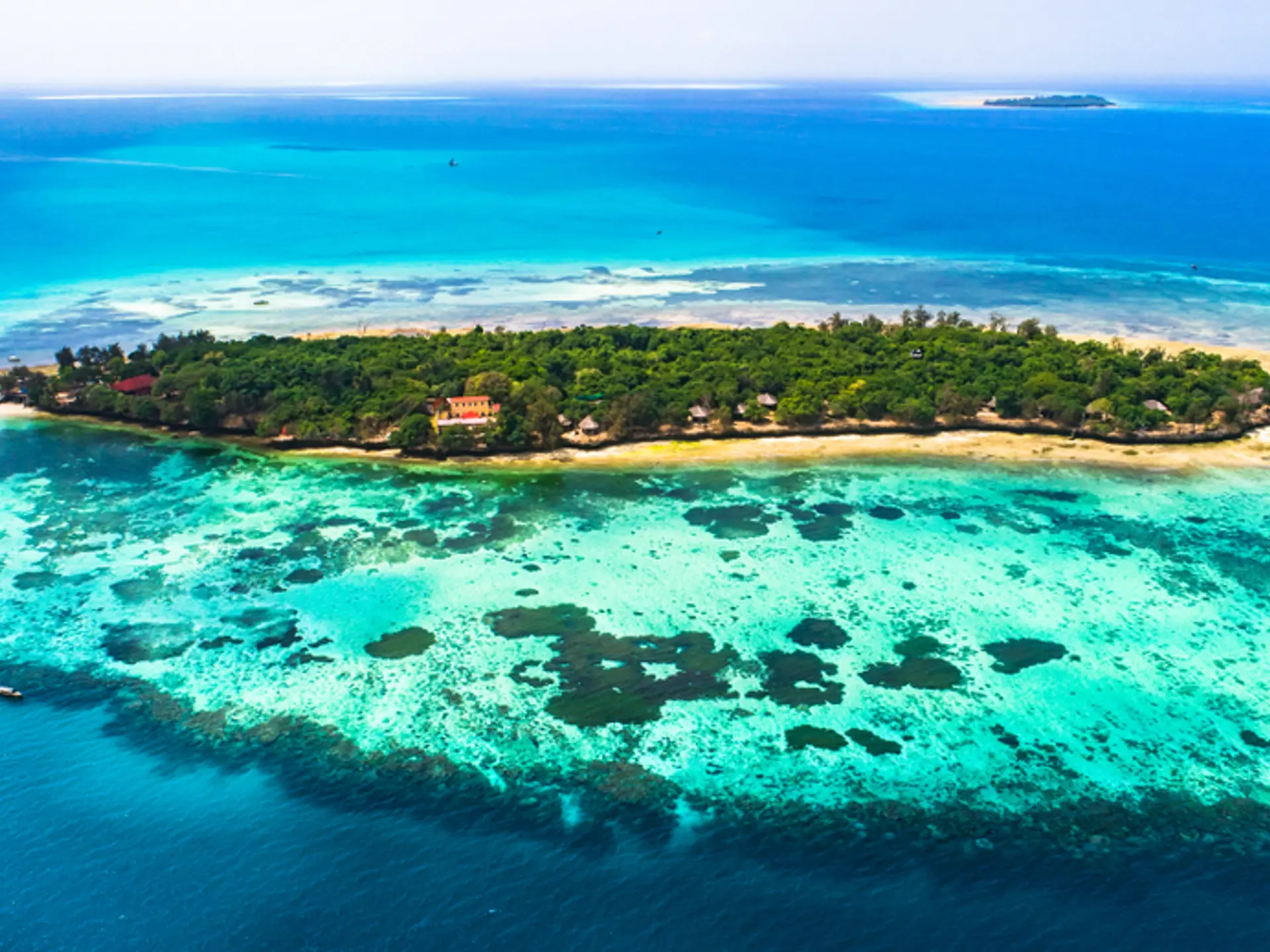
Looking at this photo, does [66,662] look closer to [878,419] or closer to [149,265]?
[878,419]

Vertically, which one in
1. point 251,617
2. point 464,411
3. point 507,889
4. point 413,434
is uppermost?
point 464,411

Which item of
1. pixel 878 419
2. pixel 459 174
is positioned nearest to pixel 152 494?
pixel 878 419

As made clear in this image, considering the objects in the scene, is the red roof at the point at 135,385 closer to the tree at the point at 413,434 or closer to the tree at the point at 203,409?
the tree at the point at 203,409

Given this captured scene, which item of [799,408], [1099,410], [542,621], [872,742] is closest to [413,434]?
[542,621]

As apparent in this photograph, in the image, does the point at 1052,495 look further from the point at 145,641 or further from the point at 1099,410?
the point at 145,641

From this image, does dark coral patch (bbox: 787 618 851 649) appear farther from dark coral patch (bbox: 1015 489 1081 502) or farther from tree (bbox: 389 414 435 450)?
tree (bbox: 389 414 435 450)

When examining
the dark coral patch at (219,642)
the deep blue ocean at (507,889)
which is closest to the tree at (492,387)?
the dark coral patch at (219,642)
